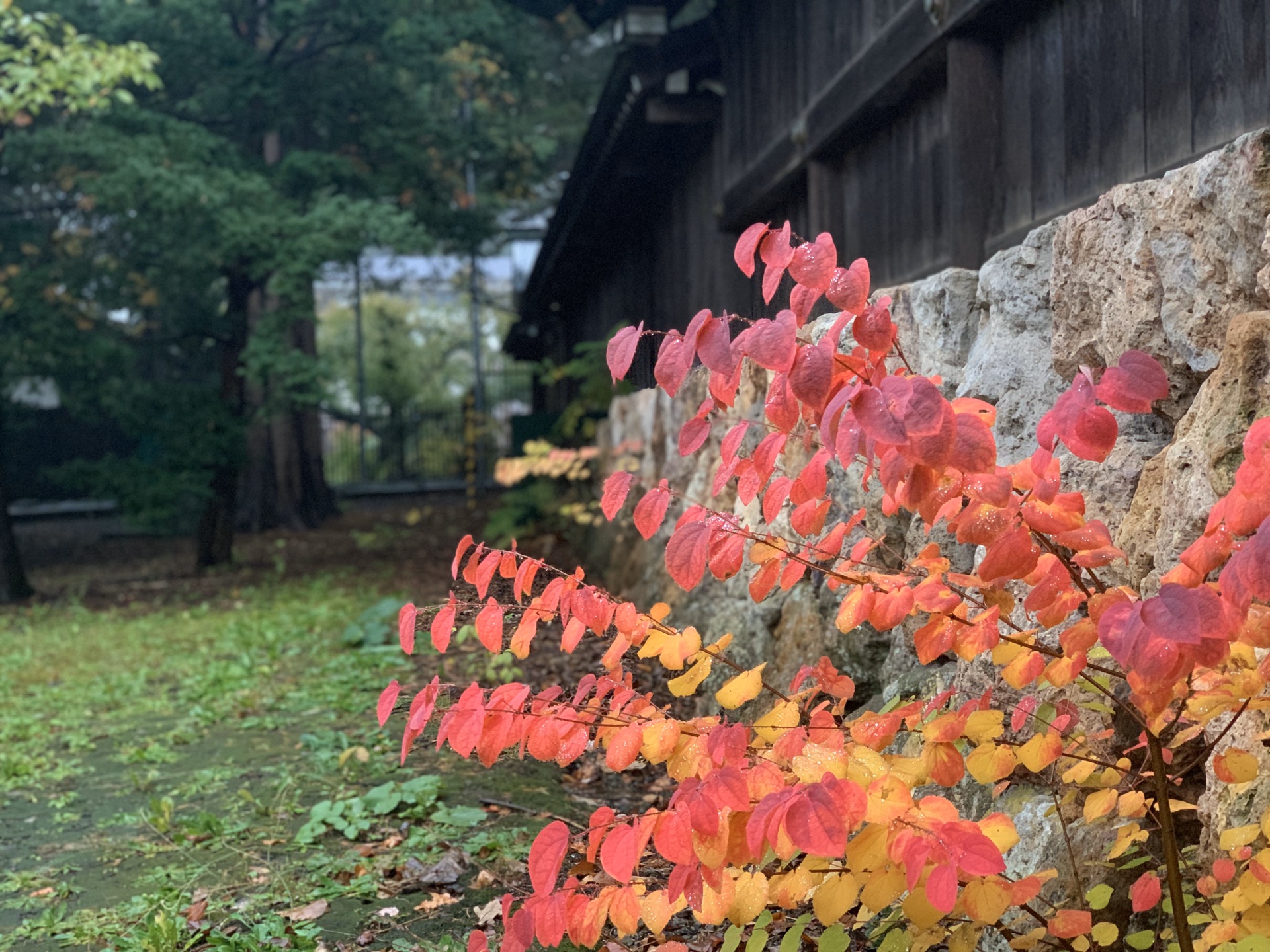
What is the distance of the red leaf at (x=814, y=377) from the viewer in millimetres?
1334

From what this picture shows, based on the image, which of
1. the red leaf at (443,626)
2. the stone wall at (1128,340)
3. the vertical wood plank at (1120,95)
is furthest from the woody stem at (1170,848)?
the vertical wood plank at (1120,95)

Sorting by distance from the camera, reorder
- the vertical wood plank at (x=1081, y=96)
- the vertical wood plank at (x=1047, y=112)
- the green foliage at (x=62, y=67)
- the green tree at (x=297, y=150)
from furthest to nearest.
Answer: the green tree at (x=297, y=150), the green foliage at (x=62, y=67), the vertical wood plank at (x=1047, y=112), the vertical wood plank at (x=1081, y=96)

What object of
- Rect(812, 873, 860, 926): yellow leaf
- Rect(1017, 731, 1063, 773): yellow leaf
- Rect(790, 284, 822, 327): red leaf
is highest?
Rect(790, 284, 822, 327): red leaf

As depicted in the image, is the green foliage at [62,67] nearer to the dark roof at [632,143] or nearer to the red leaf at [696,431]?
the dark roof at [632,143]

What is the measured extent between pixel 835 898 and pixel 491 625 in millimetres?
712

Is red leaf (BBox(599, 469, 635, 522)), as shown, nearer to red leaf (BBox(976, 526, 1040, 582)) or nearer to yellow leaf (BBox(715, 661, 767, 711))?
yellow leaf (BBox(715, 661, 767, 711))

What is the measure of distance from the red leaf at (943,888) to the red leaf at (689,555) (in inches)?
20.4

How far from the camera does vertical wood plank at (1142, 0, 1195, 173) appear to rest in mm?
2559

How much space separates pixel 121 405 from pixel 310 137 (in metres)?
5.12

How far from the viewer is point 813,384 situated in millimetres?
1337

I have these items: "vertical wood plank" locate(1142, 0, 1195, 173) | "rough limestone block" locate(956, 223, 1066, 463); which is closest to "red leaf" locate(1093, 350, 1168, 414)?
"rough limestone block" locate(956, 223, 1066, 463)

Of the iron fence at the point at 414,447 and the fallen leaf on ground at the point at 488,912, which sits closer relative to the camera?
the fallen leaf on ground at the point at 488,912

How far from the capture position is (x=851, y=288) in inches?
58.8

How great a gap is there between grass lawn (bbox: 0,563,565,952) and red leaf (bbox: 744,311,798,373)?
70.1 inches
